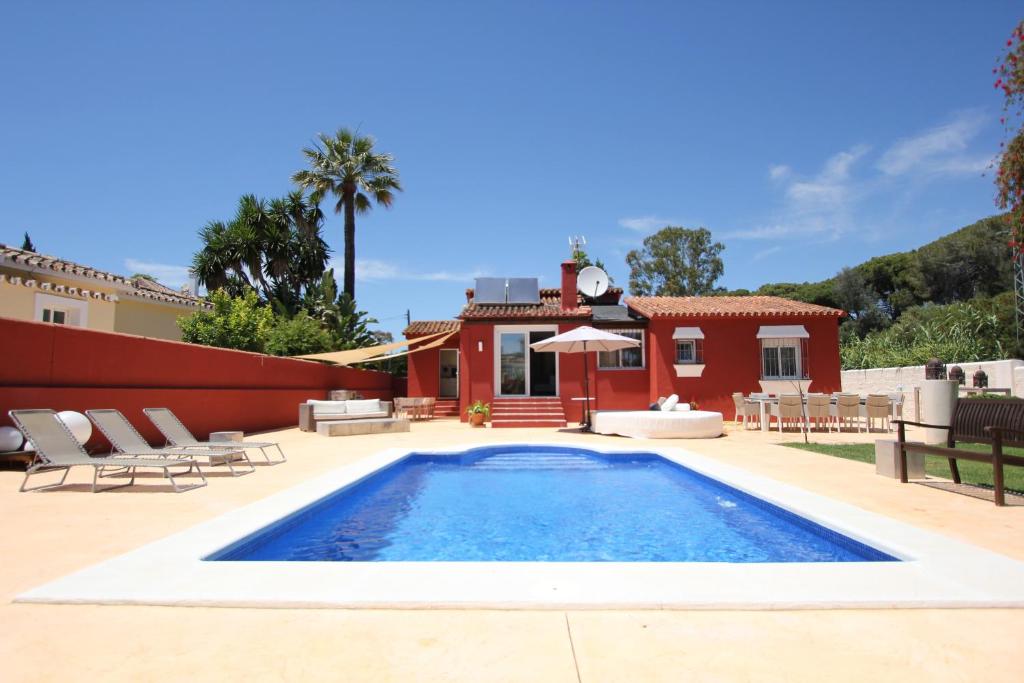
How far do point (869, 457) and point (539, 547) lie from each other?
7.49 meters

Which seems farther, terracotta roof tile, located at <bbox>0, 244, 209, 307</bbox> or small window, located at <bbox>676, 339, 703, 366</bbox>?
small window, located at <bbox>676, 339, 703, 366</bbox>

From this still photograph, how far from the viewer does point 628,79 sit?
16.9 metres

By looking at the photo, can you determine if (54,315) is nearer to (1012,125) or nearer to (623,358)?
(623,358)

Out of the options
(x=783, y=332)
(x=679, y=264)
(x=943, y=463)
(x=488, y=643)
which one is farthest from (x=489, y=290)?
(x=679, y=264)

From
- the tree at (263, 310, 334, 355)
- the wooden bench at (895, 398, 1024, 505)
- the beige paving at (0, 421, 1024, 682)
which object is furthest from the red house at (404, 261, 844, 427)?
the beige paving at (0, 421, 1024, 682)

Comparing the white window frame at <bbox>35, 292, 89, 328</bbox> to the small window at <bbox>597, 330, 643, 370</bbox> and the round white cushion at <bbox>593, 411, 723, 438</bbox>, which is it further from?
the small window at <bbox>597, 330, 643, 370</bbox>

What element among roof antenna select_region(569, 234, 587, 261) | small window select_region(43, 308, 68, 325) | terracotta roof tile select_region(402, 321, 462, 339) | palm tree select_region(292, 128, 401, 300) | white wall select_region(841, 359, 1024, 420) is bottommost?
white wall select_region(841, 359, 1024, 420)

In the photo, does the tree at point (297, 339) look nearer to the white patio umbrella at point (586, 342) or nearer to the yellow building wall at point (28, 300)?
the yellow building wall at point (28, 300)

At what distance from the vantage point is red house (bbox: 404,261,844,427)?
19344 mm

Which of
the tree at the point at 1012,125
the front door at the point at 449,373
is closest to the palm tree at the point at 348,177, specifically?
the front door at the point at 449,373

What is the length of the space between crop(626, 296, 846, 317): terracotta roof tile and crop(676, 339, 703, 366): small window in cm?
102

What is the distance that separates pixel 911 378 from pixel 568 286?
43.9ft

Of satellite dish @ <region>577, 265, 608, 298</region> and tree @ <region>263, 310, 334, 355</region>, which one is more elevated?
satellite dish @ <region>577, 265, 608, 298</region>

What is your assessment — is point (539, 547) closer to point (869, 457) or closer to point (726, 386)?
point (869, 457)
